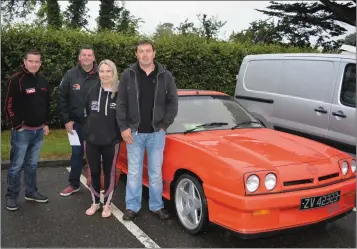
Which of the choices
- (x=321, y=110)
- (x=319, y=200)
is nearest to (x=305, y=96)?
(x=321, y=110)

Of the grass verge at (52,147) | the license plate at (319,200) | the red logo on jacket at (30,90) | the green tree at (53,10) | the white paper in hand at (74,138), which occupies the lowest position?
the grass verge at (52,147)

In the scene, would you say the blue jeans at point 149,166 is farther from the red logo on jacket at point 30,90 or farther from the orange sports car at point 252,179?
the red logo on jacket at point 30,90

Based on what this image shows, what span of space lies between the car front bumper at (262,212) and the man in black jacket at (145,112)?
0.86m

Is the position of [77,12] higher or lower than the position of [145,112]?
higher

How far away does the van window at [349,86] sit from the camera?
5337mm

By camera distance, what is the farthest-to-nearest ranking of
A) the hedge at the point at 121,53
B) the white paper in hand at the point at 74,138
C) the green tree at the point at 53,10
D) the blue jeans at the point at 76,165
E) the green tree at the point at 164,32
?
1. the green tree at the point at 53,10
2. the green tree at the point at 164,32
3. the hedge at the point at 121,53
4. the blue jeans at the point at 76,165
5. the white paper in hand at the point at 74,138

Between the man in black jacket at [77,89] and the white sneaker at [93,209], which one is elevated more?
the man in black jacket at [77,89]

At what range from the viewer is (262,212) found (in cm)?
323

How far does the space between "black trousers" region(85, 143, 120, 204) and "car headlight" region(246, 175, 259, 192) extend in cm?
160

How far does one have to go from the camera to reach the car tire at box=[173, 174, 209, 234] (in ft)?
11.8

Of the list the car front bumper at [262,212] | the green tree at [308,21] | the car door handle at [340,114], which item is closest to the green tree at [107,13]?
the green tree at [308,21]

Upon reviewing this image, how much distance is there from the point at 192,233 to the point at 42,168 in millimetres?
3447

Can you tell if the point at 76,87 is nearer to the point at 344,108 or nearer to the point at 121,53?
the point at 344,108

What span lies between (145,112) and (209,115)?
993 mm
